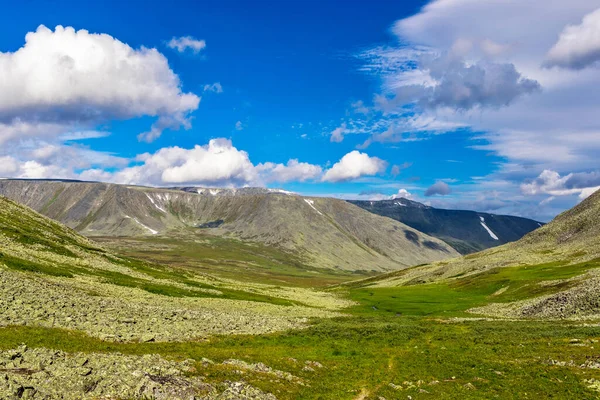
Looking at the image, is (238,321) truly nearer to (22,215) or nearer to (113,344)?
(113,344)

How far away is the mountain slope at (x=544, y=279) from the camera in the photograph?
77438 millimetres

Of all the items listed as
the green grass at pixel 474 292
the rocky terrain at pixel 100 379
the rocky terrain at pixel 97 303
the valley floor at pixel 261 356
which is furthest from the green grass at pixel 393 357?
the green grass at pixel 474 292

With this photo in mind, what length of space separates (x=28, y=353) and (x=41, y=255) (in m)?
77.7

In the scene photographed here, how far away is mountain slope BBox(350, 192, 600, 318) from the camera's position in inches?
3049

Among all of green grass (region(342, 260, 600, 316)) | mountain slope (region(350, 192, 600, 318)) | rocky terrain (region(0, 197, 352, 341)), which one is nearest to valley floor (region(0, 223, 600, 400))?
rocky terrain (region(0, 197, 352, 341))

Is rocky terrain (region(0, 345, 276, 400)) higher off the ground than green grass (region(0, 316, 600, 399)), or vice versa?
rocky terrain (region(0, 345, 276, 400))

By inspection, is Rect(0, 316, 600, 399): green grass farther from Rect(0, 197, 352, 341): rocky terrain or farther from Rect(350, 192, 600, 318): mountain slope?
Rect(350, 192, 600, 318): mountain slope

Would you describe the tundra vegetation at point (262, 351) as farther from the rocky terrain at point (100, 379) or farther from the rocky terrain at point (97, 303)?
the rocky terrain at point (97, 303)

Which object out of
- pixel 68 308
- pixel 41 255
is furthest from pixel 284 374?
pixel 41 255

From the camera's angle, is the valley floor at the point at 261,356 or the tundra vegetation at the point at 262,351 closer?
the valley floor at the point at 261,356

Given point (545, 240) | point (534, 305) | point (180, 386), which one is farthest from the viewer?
point (545, 240)

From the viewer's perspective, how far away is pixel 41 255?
9419 centimetres

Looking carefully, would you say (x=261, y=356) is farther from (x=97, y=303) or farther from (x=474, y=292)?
(x=474, y=292)

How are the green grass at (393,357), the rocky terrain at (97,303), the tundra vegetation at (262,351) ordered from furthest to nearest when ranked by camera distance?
1. the rocky terrain at (97,303)
2. the green grass at (393,357)
3. the tundra vegetation at (262,351)
